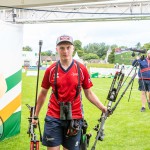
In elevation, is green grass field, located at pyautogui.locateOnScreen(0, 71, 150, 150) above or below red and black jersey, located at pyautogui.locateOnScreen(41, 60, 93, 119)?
below

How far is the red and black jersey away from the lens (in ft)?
9.14

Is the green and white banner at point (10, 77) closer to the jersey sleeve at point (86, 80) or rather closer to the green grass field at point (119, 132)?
the green grass field at point (119, 132)

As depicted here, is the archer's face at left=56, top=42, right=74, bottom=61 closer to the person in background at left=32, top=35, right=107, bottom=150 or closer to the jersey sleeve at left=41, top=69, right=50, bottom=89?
the person in background at left=32, top=35, right=107, bottom=150

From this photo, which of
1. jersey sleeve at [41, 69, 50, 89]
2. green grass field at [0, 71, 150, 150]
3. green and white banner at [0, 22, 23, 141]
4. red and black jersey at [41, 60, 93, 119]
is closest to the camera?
red and black jersey at [41, 60, 93, 119]

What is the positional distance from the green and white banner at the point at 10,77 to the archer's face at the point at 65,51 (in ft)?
6.27

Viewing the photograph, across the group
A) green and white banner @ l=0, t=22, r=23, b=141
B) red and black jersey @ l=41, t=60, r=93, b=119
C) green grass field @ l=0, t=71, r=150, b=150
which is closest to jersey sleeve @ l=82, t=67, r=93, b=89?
red and black jersey @ l=41, t=60, r=93, b=119

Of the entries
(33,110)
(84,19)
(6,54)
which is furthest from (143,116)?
(84,19)

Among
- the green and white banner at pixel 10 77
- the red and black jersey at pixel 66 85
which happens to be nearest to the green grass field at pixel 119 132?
the green and white banner at pixel 10 77

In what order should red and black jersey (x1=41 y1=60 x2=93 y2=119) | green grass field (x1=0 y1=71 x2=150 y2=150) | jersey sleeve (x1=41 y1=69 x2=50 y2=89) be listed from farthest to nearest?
green grass field (x1=0 y1=71 x2=150 y2=150) → jersey sleeve (x1=41 y1=69 x2=50 y2=89) → red and black jersey (x1=41 y1=60 x2=93 y2=119)

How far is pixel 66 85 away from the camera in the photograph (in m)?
2.78

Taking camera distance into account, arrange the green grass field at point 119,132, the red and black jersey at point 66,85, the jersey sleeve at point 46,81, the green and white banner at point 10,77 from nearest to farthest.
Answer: the red and black jersey at point 66,85, the jersey sleeve at point 46,81, the green and white banner at point 10,77, the green grass field at point 119,132

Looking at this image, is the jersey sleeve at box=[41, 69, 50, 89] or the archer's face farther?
the jersey sleeve at box=[41, 69, 50, 89]

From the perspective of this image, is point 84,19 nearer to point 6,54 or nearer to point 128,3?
point 128,3

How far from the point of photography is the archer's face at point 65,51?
2.79m
